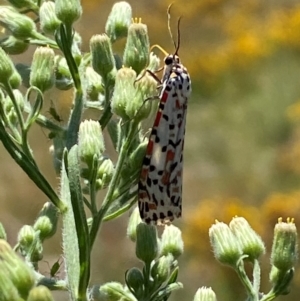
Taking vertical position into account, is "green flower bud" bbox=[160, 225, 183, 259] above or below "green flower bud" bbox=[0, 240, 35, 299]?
above

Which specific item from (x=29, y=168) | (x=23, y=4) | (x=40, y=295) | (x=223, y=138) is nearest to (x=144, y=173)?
(x=29, y=168)

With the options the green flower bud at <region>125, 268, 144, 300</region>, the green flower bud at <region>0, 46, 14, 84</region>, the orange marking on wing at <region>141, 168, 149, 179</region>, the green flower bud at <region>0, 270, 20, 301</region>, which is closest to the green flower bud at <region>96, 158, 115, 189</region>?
the orange marking on wing at <region>141, 168, 149, 179</region>

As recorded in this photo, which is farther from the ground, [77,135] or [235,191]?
[235,191]

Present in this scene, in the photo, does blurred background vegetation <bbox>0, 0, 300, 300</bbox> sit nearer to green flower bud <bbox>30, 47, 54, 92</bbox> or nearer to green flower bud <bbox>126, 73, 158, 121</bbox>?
green flower bud <bbox>30, 47, 54, 92</bbox>

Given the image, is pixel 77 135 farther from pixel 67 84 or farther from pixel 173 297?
pixel 173 297

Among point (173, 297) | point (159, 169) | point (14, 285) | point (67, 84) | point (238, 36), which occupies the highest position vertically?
point (238, 36)

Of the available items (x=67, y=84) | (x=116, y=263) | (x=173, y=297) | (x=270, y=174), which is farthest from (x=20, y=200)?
(x=67, y=84)
